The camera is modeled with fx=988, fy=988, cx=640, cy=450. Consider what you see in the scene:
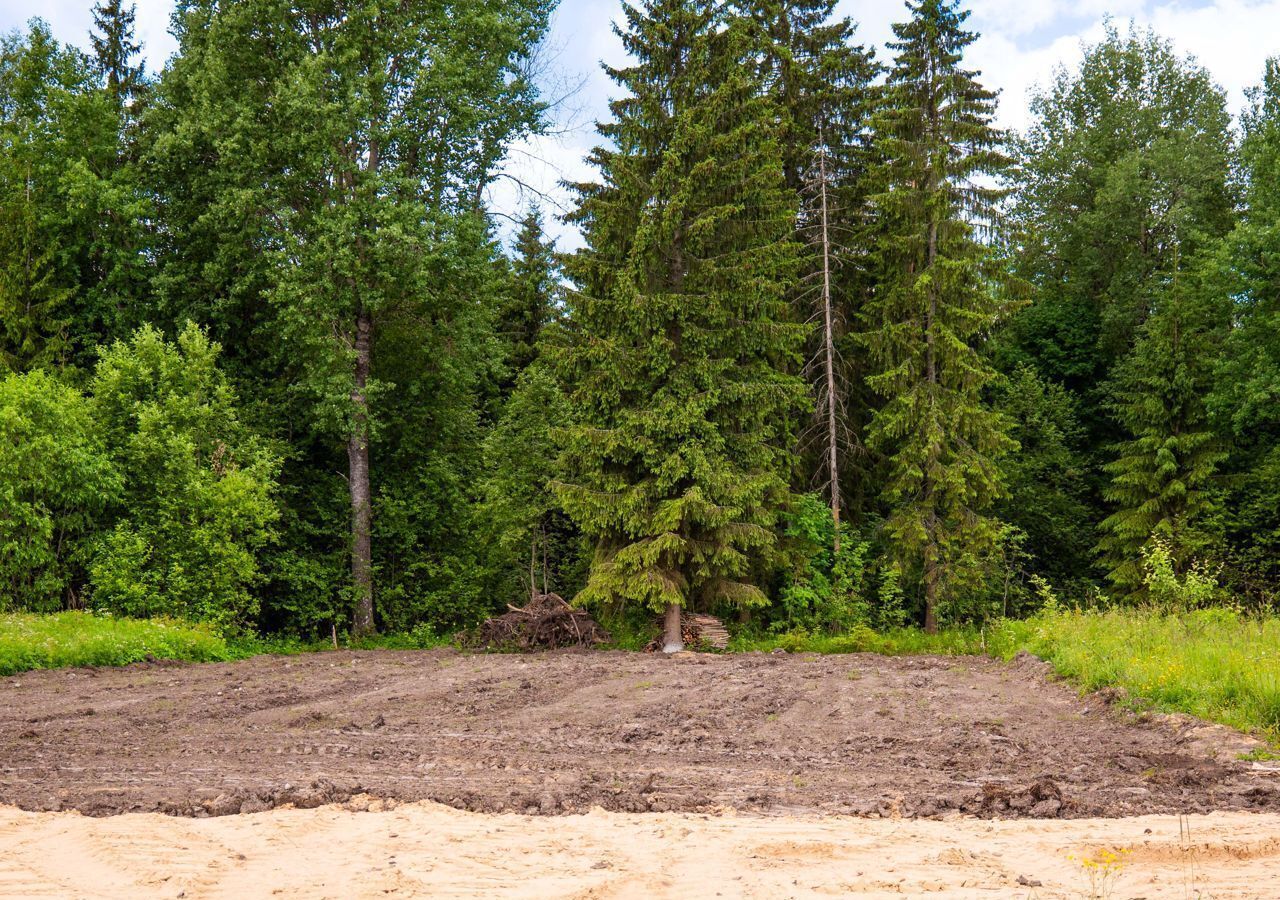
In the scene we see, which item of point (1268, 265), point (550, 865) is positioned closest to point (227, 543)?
point (550, 865)

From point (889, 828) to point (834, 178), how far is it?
21.0m

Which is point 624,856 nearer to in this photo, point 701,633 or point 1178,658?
point 1178,658

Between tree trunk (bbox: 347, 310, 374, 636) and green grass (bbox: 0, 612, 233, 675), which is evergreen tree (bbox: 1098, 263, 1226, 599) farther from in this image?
green grass (bbox: 0, 612, 233, 675)

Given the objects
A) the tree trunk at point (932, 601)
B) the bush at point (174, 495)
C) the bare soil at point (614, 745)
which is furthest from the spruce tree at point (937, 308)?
the bush at point (174, 495)

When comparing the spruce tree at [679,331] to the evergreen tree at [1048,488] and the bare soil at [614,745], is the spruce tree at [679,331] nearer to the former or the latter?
the bare soil at [614,745]

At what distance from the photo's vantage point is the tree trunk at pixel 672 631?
711 inches

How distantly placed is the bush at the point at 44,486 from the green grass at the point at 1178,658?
1651 cm

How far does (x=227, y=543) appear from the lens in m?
19.4

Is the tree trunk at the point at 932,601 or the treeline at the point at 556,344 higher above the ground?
the treeline at the point at 556,344

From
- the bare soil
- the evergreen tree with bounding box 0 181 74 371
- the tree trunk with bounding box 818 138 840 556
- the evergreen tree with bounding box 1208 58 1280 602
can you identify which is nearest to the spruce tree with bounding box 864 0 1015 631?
the tree trunk with bounding box 818 138 840 556

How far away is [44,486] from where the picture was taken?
57.7ft

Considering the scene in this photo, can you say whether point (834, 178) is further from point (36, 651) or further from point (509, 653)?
point (36, 651)

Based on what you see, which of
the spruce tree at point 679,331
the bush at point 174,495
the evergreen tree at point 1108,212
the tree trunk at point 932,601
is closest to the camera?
the spruce tree at point 679,331

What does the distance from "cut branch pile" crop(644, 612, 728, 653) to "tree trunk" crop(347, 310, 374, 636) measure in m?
7.71
